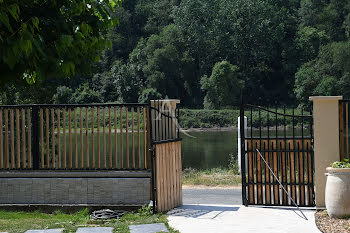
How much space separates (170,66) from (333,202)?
70.2 meters

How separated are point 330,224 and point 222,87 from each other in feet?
207

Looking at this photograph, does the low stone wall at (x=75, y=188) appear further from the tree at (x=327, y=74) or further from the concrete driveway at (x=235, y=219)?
the tree at (x=327, y=74)

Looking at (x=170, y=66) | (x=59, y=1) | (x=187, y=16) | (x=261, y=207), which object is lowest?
(x=261, y=207)

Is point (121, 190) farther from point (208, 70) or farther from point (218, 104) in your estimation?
point (208, 70)

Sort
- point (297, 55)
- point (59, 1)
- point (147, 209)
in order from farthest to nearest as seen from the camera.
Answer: point (297, 55), point (147, 209), point (59, 1)

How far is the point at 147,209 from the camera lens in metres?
10.1

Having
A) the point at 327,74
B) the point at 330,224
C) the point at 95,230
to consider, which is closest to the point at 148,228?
the point at 95,230

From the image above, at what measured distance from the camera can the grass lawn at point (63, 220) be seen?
28.6ft

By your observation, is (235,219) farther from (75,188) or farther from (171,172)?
(75,188)

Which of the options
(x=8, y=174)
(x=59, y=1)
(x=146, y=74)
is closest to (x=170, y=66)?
(x=146, y=74)

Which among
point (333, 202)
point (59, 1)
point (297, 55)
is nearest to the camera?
point (59, 1)

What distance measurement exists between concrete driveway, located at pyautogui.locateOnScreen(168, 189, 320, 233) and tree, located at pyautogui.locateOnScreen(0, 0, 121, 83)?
11.9 ft

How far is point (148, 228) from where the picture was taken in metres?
8.46

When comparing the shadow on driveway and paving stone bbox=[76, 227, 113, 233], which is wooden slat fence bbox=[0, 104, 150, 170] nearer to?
the shadow on driveway
